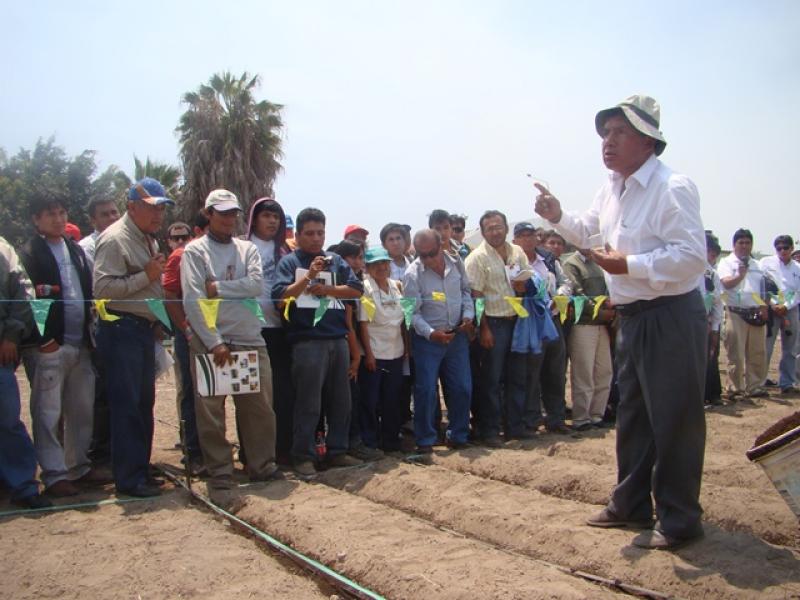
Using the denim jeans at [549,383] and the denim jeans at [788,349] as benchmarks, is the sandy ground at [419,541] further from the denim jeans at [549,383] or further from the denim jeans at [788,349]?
the denim jeans at [788,349]

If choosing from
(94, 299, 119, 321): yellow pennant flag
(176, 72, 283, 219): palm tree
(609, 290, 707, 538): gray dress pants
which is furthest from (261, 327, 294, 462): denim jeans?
(176, 72, 283, 219): palm tree

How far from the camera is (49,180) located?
28.5 metres

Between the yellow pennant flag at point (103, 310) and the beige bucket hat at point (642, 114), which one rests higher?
the beige bucket hat at point (642, 114)

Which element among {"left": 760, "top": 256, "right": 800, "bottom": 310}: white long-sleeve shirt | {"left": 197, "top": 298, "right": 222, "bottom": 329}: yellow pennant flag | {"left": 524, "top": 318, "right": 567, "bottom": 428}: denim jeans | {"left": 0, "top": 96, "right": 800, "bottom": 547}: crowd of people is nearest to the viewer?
{"left": 0, "top": 96, "right": 800, "bottom": 547}: crowd of people

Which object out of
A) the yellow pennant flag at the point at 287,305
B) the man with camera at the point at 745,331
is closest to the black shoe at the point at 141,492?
the yellow pennant flag at the point at 287,305

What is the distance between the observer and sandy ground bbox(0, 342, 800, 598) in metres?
3.46

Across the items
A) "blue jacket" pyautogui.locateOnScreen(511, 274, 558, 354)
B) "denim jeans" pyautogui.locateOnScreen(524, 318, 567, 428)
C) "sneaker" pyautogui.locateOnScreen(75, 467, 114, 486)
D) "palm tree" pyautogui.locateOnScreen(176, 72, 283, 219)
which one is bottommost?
"sneaker" pyautogui.locateOnScreen(75, 467, 114, 486)

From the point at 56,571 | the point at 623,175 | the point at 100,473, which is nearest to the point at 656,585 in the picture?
the point at 623,175

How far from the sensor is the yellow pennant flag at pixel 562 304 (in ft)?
24.8

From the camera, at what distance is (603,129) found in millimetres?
4152

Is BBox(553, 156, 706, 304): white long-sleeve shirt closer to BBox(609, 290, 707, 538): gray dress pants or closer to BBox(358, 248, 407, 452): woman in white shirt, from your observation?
BBox(609, 290, 707, 538): gray dress pants

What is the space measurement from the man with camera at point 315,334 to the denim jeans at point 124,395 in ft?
4.05

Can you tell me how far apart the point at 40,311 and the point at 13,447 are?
0.98 metres

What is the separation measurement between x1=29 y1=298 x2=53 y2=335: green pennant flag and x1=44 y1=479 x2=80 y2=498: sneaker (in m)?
1.14
